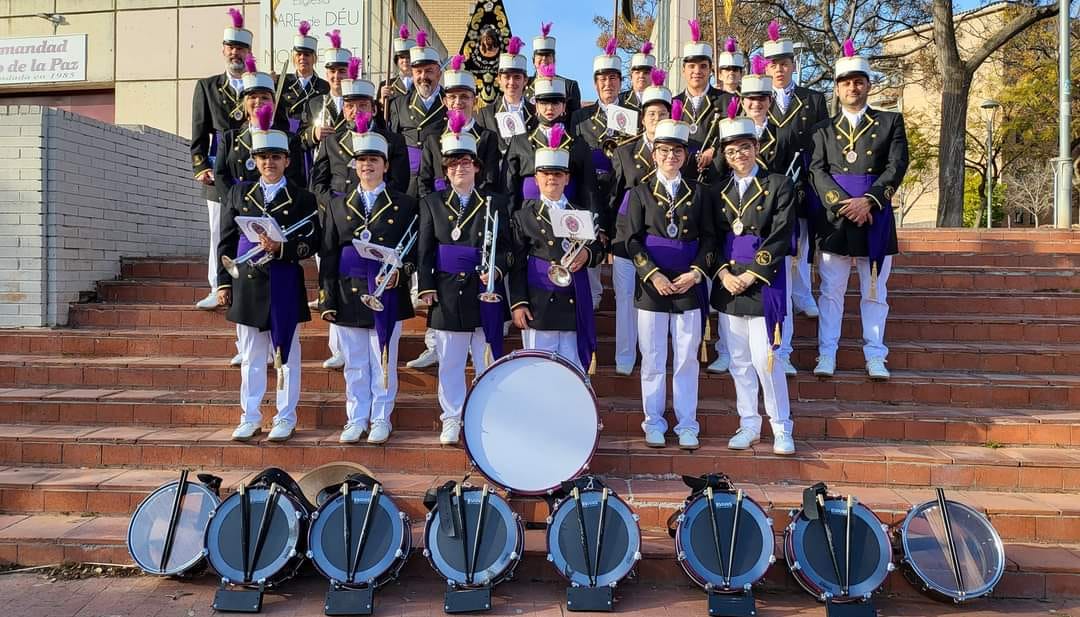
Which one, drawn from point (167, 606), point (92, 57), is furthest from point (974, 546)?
point (92, 57)

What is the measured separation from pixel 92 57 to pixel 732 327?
37.5 ft

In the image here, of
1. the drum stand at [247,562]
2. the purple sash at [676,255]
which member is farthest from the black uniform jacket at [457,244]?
the drum stand at [247,562]

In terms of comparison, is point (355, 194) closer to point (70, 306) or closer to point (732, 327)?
point (732, 327)

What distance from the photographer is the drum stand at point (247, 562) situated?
4.17 metres

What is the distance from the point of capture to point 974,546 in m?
Result: 4.30

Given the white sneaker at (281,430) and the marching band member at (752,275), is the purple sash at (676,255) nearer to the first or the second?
the marching band member at (752,275)

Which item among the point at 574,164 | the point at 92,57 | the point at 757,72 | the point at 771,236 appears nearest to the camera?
the point at 771,236

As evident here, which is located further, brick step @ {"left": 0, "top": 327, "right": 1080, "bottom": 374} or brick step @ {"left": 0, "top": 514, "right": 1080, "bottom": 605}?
brick step @ {"left": 0, "top": 327, "right": 1080, "bottom": 374}

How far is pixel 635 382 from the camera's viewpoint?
6488 mm

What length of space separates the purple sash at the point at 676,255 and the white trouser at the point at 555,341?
835 millimetres

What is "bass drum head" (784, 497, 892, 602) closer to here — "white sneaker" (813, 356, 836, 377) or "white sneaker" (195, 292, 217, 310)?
"white sneaker" (813, 356, 836, 377)

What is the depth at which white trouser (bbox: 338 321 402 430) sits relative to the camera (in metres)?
5.72

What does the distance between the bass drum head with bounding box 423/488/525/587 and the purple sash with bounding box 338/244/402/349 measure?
1.64 meters

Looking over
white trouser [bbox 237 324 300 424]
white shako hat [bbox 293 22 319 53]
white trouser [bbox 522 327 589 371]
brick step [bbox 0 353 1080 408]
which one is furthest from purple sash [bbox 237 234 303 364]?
white shako hat [bbox 293 22 319 53]
